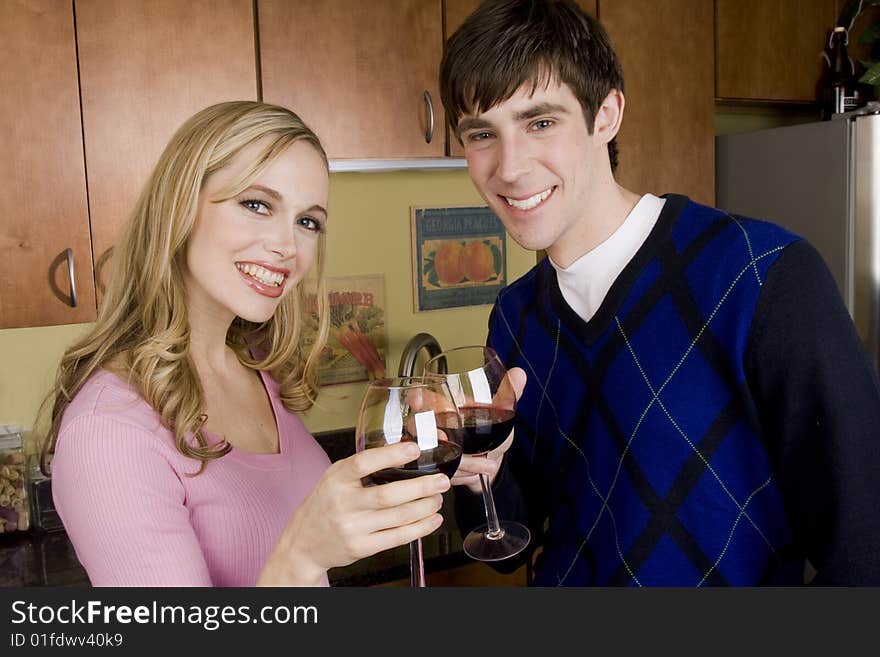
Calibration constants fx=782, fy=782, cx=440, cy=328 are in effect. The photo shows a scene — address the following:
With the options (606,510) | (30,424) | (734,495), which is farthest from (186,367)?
(30,424)

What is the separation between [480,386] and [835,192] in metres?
1.95

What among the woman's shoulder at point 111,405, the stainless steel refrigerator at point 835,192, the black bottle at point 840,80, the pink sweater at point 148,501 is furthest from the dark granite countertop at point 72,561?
the black bottle at point 840,80

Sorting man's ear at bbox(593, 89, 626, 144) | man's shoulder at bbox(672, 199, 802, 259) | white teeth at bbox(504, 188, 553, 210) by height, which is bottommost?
man's shoulder at bbox(672, 199, 802, 259)

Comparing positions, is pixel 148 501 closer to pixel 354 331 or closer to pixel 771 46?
pixel 354 331

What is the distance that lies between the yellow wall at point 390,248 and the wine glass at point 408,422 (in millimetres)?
1481

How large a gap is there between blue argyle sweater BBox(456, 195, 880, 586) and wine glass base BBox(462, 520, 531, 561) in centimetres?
9

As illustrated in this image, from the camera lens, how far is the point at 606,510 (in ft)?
3.72

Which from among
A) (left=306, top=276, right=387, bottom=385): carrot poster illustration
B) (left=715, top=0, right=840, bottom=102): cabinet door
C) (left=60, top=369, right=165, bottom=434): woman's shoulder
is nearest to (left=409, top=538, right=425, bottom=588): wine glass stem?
(left=60, top=369, right=165, bottom=434): woman's shoulder

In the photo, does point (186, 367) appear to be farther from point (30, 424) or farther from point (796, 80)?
point (796, 80)

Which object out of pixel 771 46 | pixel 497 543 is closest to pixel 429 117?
pixel 497 543

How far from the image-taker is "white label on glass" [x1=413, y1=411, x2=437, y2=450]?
0.82 meters

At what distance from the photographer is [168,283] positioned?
1.11 meters

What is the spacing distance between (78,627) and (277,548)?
0.31 metres

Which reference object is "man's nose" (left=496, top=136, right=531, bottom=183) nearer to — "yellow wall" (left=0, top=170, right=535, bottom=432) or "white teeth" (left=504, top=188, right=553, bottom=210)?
"white teeth" (left=504, top=188, right=553, bottom=210)
